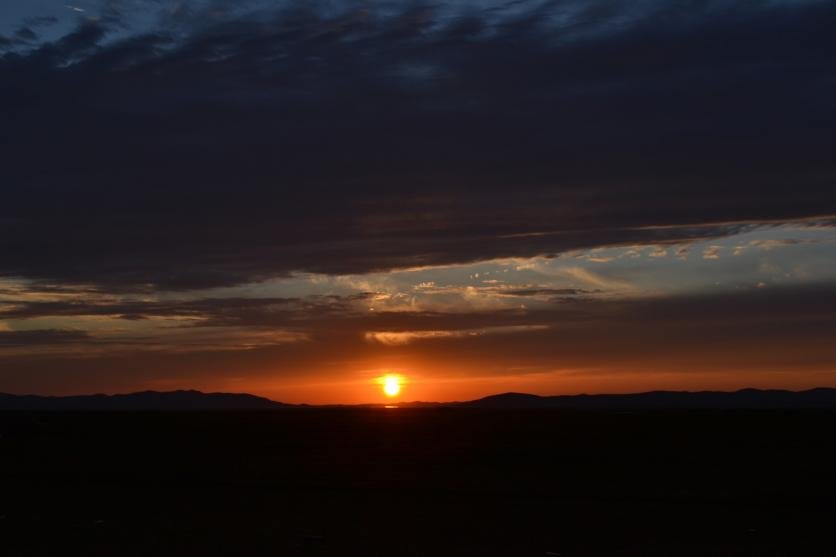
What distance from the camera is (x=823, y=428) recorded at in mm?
73812

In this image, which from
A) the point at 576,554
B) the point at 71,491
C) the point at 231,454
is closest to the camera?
the point at 576,554

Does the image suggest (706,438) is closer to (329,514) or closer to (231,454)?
(231,454)

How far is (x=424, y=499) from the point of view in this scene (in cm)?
2883

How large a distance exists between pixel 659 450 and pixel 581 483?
1629 centimetres

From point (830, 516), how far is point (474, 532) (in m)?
9.82

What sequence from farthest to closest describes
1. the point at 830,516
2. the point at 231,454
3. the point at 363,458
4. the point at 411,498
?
1. the point at 231,454
2. the point at 363,458
3. the point at 411,498
4. the point at 830,516

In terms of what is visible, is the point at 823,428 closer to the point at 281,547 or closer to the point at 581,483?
the point at 581,483

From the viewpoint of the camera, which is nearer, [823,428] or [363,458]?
[363,458]

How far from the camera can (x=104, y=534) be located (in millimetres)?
22516

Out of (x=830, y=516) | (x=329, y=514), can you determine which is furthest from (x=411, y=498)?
(x=830, y=516)

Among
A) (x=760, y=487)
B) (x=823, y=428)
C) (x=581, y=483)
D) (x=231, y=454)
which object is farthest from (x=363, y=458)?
(x=823, y=428)

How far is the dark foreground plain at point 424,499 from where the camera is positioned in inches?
829

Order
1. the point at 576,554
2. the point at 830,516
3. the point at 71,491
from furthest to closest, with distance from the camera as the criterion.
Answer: the point at 71,491 → the point at 830,516 → the point at 576,554

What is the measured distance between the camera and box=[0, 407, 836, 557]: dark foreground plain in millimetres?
21062
